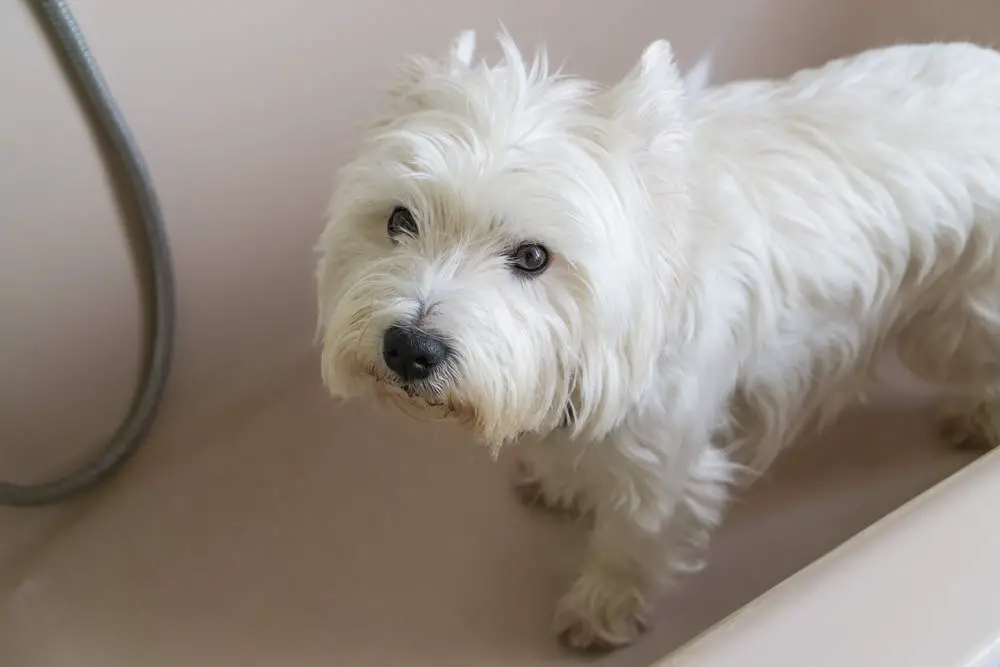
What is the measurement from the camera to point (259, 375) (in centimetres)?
155

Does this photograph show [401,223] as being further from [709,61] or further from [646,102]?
[709,61]

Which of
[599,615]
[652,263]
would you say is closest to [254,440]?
[599,615]

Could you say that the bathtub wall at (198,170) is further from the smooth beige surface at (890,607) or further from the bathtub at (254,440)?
the smooth beige surface at (890,607)

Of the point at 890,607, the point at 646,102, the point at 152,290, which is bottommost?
the point at 152,290

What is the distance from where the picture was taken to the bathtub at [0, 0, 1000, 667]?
126cm

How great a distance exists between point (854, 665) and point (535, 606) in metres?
0.77

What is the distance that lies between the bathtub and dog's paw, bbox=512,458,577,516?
0.02 metres

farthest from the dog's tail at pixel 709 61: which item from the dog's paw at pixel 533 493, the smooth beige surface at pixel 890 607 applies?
the smooth beige surface at pixel 890 607

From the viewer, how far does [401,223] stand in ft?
2.89

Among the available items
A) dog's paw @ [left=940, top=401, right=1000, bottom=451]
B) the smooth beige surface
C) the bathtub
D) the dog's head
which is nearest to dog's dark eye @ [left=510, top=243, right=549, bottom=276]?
the dog's head

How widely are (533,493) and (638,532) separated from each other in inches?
12.6

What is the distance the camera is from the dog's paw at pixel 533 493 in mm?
1401

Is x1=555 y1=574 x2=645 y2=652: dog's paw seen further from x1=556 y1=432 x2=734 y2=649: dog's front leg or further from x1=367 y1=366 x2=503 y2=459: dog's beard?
x1=367 y1=366 x2=503 y2=459: dog's beard

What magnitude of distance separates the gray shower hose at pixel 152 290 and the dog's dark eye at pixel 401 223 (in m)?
0.55
